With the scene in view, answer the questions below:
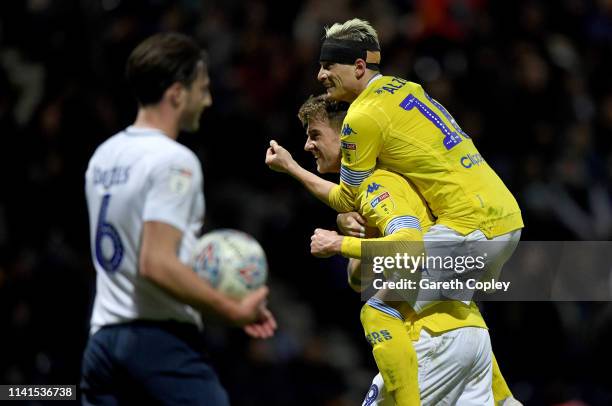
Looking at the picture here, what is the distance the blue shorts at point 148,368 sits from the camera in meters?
4.83

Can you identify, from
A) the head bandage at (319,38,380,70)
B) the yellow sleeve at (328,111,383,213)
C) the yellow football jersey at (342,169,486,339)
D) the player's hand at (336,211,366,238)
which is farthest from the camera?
the head bandage at (319,38,380,70)

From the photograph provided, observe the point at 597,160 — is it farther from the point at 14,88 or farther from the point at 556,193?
the point at 14,88

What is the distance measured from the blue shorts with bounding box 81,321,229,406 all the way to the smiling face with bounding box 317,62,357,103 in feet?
4.83

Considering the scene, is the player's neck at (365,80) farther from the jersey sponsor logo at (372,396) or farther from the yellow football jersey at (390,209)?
the jersey sponsor logo at (372,396)

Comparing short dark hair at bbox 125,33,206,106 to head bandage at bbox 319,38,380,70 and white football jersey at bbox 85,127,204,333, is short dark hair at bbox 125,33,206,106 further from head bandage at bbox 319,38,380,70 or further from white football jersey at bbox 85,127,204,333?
head bandage at bbox 319,38,380,70

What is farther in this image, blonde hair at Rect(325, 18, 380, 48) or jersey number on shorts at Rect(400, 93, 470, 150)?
blonde hair at Rect(325, 18, 380, 48)

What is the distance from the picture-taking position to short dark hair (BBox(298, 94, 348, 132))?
5.61m

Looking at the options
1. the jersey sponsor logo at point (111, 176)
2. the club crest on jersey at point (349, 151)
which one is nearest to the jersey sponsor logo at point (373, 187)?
the club crest on jersey at point (349, 151)

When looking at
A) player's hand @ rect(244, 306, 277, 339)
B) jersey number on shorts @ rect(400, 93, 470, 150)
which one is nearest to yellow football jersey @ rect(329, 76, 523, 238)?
jersey number on shorts @ rect(400, 93, 470, 150)

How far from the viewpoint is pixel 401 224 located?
4.92m

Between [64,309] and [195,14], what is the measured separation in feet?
12.4

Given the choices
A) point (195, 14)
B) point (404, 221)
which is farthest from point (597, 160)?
point (404, 221)

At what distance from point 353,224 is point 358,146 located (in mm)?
413

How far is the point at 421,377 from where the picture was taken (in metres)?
5.21
